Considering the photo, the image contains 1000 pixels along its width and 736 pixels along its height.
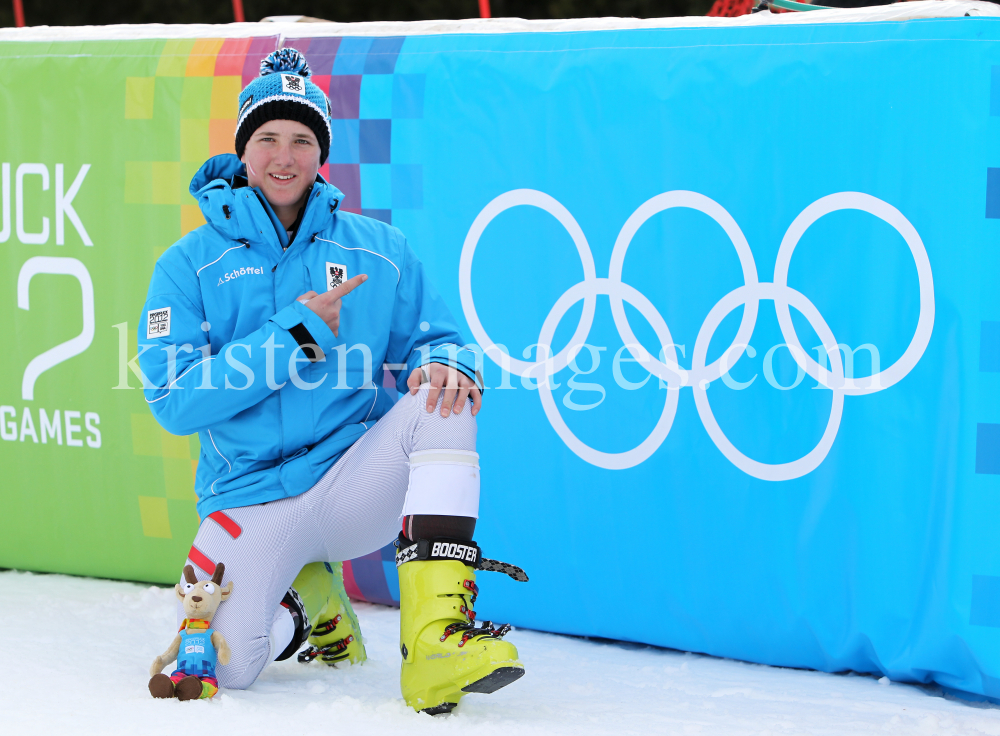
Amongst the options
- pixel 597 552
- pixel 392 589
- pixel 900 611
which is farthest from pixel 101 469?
pixel 900 611

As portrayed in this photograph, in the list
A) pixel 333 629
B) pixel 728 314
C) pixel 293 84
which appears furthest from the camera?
pixel 728 314

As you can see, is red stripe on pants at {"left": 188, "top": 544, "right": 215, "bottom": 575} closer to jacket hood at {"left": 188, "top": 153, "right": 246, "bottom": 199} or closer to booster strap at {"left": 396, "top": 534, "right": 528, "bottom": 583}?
booster strap at {"left": 396, "top": 534, "right": 528, "bottom": 583}

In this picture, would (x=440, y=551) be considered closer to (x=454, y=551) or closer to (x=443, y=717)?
(x=454, y=551)

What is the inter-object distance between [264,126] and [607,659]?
4.42 feet

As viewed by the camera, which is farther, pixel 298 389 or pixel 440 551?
pixel 298 389

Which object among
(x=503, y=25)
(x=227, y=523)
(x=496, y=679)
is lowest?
(x=496, y=679)

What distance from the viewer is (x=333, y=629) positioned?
6.98 ft

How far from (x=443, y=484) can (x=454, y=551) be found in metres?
0.11

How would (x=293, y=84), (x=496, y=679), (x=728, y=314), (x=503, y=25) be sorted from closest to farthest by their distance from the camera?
(x=496, y=679)
(x=293, y=84)
(x=728, y=314)
(x=503, y=25)

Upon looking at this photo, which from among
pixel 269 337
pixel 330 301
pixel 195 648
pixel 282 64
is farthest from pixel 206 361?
pixel 282 64

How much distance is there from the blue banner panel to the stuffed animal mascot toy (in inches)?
30.3

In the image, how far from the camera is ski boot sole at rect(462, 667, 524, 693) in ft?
5.37

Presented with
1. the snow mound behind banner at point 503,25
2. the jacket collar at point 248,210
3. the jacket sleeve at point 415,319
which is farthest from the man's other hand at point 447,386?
the snow mound behind banner at point 503,25

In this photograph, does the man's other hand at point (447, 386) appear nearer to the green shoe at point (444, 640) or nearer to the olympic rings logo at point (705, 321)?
the green shoe at point (444, 640)
